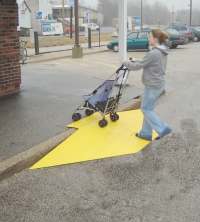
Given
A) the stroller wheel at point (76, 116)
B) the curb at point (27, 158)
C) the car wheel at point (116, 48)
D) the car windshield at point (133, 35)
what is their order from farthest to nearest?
1. the car windshield at point (133, 35)
2. the car wheel at point (116, 48)
3. the stroller wheel at point (76, 116)
4. the curb at point (27, 158)

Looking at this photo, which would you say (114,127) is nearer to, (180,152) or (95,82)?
(180,152)

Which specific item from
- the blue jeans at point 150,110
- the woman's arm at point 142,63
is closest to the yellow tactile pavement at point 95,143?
the blue jeans at point 150,110

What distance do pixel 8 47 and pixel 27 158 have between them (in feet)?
17.3

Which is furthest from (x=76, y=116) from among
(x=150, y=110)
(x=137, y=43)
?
(x=137, y=43)

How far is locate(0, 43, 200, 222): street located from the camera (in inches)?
212

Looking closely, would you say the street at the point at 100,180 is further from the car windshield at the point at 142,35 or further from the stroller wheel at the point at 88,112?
the car windshield at the point at 142,35

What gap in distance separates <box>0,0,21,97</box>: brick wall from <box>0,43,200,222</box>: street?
2.51ft

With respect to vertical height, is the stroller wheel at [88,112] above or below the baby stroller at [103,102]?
below

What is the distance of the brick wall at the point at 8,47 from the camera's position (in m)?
11.4

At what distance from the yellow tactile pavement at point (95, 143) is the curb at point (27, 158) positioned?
3.1 inches

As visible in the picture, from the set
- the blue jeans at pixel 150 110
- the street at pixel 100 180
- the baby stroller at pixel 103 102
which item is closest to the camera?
the street at pixel 100 180

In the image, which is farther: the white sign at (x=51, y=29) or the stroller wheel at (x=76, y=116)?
the white sign at (x=51, y=29)

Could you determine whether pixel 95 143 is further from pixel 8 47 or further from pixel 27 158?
pixel 8 47

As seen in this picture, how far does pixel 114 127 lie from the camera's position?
29.8 feet
